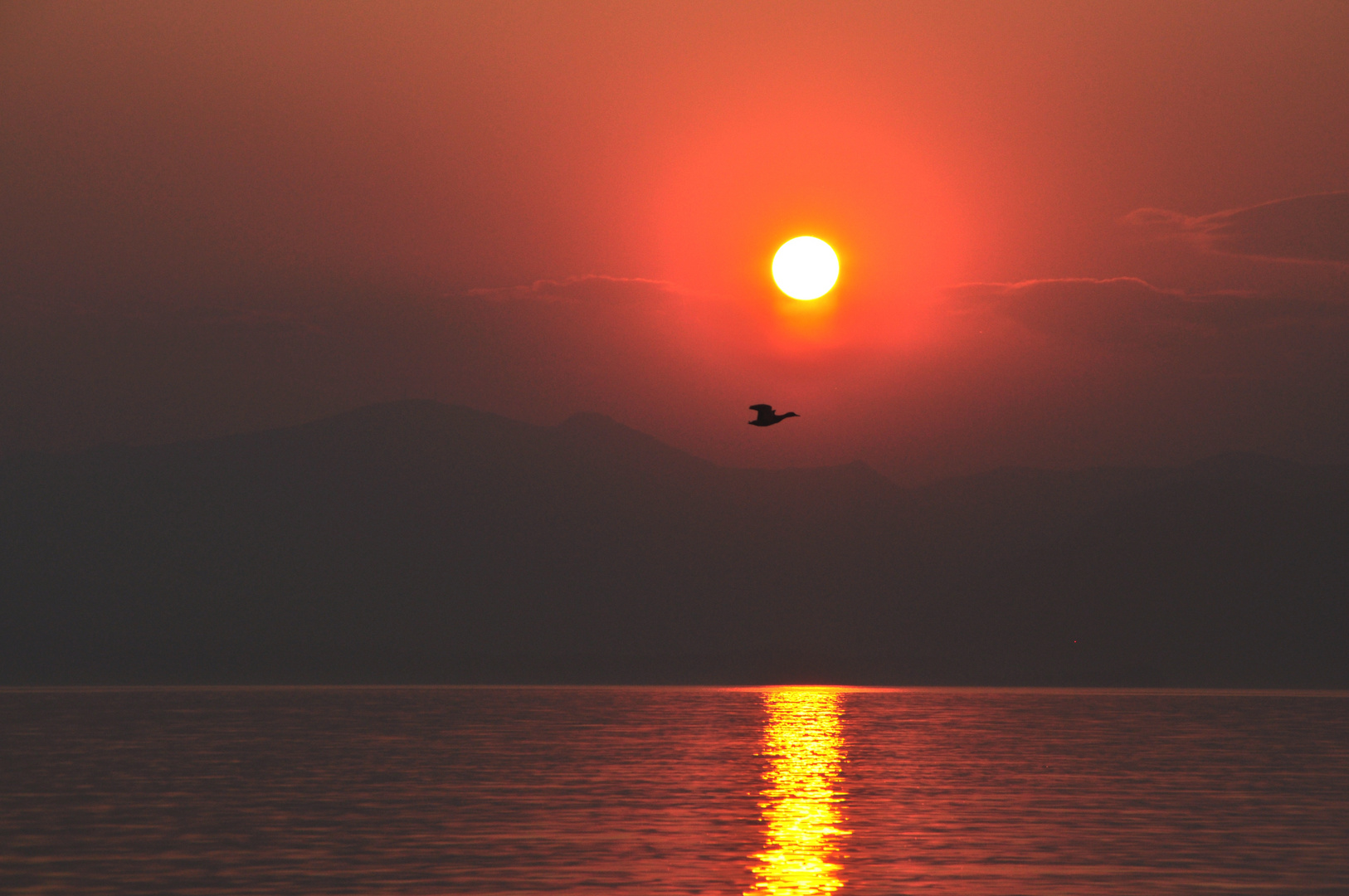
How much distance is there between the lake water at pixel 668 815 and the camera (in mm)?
43031

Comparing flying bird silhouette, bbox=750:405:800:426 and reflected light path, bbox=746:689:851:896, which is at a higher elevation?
flying bird silhouette, bbox=750:405:800:426

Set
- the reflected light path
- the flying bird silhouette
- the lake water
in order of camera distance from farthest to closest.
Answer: the flying bird silhouette < the lake water < the reflected light path

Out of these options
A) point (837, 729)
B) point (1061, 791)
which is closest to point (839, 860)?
point (1061, 791)

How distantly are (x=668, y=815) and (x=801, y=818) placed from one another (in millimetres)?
4430

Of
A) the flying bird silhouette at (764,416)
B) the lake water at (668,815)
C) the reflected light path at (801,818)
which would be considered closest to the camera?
the reflected light path at (801,818)

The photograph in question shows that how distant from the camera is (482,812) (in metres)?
58.8

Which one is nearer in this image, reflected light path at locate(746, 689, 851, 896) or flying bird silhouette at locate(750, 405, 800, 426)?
reflected light path at locate(746, 689, 851, 896)

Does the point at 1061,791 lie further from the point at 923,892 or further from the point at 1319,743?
the point at 1319,743

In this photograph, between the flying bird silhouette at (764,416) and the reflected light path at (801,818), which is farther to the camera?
the flying bird silhouette at (764,416)

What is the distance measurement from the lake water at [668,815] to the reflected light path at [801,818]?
18cm

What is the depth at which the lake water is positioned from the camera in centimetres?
4303

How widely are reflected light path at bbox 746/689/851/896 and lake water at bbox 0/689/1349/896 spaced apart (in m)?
0.18

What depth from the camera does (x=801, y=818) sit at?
189ft

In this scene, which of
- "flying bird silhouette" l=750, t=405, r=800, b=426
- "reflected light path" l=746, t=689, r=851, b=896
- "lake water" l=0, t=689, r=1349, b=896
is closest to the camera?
"reflected light path" l=746, t=689, r=851, b=896
